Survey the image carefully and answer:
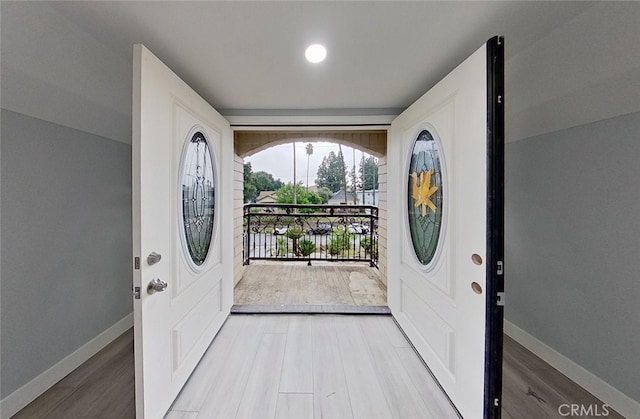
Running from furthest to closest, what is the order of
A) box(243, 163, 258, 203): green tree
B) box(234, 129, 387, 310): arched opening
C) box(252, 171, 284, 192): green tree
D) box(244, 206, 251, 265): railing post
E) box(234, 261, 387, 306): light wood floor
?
box(252, 171, 284, 192): green tree → box(243, 163, 258, 203): green tree → box(244, 206, 251, 265): railing post → box(234, 129, 387, 310): arched opening → box(234, 261, 387, 306): light wood floor

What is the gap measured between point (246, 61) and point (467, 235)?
174 cm

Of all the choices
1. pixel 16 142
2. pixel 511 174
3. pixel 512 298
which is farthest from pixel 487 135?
pixel 16 142

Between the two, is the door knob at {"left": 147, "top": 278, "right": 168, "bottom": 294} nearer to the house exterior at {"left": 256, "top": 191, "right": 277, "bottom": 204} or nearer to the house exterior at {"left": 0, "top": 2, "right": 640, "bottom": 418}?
the house exterior at {"left": 0, "top": 2, "right": 640, "bottom": 418}

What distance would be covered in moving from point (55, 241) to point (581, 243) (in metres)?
3.66

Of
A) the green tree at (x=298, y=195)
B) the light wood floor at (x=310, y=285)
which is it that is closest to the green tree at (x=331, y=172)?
the green tree at (x=298, y=195)

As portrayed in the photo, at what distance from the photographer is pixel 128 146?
2.46 m

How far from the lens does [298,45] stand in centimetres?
151

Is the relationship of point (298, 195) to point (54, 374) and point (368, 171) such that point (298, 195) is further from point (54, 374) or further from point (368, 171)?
point (54, 374)

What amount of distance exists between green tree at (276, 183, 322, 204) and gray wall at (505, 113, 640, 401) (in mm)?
4955

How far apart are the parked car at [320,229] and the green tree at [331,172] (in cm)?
246

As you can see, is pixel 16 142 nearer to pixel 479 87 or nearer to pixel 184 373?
pixel 184 373

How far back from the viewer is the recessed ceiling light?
1520 millimetres

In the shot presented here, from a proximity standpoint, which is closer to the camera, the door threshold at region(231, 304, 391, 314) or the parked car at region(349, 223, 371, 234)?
the door threshold at region(231, 304, 391, 314)

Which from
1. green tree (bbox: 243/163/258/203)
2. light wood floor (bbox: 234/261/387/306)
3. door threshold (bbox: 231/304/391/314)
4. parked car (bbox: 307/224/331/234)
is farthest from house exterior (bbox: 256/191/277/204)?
door threshold (bbox: 231/304/391/314)
